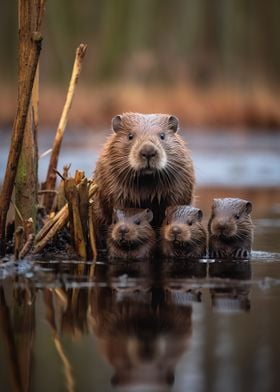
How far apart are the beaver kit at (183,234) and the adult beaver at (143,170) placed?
0.60ft

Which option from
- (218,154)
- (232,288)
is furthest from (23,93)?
(218,154)

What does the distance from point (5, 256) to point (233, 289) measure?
6.04 ft

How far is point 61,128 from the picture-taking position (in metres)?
8.40

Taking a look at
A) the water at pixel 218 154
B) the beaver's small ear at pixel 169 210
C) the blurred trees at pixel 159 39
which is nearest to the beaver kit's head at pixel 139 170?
the beaver's small ear at pixel 169 210

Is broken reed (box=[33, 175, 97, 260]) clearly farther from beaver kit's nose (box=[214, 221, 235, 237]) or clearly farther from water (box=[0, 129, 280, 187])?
water (box=[0, 129, 280, 187])

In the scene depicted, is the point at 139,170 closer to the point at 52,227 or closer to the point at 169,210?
the point at 169,210

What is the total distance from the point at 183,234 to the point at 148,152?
64 cm

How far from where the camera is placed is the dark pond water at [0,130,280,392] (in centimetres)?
423

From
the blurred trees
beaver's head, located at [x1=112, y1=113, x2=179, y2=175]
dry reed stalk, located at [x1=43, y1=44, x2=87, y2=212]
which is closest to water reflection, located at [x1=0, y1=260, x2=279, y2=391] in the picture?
beaver's head, located at [x1=112, y1=113, x2=179, y2=175]

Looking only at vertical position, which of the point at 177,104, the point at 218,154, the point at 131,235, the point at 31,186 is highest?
the point at 177,104

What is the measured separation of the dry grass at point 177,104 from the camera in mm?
23547

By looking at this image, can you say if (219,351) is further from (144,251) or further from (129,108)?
(129,108)

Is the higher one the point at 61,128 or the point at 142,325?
the point at 61,128

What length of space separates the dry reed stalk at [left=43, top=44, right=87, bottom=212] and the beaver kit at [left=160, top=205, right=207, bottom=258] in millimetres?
1267
